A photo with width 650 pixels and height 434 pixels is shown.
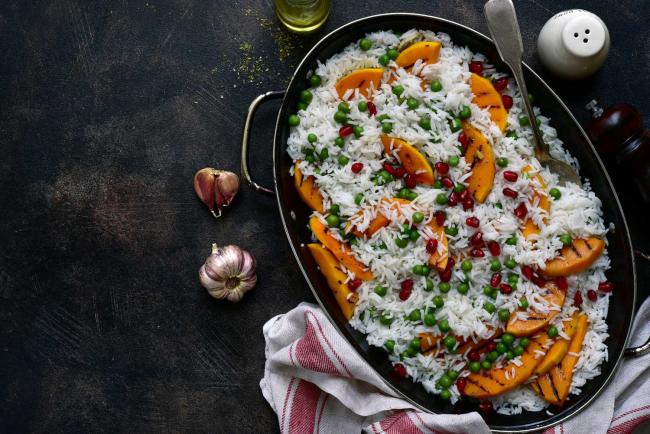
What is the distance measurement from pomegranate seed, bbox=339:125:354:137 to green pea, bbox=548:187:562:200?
1.17 metres

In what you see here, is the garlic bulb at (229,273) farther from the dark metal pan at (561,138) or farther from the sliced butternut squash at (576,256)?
the sliced butternut squash at (576,256)

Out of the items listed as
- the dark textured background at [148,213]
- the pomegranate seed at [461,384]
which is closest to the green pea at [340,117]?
the dark textured background at [148,213]

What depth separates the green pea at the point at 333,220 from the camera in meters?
3.42

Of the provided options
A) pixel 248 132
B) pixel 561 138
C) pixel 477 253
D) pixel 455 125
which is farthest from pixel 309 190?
pixel 561 138

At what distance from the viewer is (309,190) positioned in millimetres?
3500

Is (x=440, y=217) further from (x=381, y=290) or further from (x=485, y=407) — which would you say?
(x=485, y=407)

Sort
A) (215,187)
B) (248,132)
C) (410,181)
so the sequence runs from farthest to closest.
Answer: (215,187)
(248,132)
(410,181)

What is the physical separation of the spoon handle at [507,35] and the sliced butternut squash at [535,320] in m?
1.05

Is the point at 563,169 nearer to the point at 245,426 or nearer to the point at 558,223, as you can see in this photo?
the point at 558,223

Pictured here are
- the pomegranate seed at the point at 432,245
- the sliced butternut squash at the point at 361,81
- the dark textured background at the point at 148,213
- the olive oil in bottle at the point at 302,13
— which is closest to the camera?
the pomegranate seed at the point at 432,245

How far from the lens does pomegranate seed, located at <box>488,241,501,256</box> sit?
3.43m

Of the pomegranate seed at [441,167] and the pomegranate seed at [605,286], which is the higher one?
the pomegranate seed at [441,167]

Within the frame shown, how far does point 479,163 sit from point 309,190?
0.96m

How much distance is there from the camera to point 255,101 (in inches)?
139
